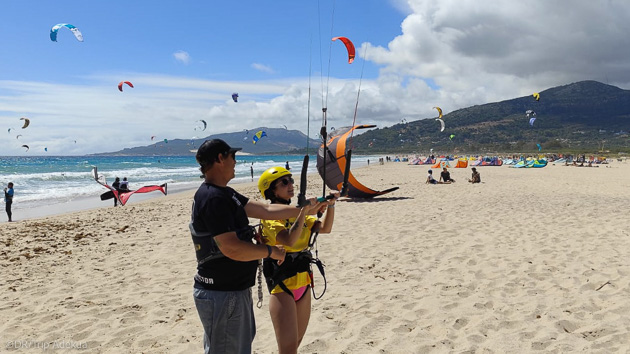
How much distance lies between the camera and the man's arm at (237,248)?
88.9 inches

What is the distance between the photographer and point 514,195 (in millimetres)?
15984

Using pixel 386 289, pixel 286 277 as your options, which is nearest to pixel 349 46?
pixel 386 289

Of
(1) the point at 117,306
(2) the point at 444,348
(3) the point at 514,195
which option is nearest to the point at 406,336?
(2) the point at 444,348

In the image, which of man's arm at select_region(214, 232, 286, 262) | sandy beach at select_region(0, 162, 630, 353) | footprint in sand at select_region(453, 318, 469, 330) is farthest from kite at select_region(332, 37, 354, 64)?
man's arm at select_region(214, 232, 286, 262)

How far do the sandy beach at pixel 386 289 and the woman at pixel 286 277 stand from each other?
48.9 inches

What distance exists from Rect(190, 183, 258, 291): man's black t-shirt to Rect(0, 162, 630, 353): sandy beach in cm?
211

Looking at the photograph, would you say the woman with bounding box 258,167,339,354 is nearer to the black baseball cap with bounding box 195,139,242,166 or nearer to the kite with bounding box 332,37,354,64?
the black baseball cap with bounding box 195,139,242,166

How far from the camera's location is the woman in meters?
3.04

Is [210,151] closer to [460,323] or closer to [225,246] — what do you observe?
[225,246]

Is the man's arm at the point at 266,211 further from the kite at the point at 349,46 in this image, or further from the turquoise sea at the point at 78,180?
the turquoise sea at the point at 78,180

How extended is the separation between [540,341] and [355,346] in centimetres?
181

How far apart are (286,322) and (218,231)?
3.65 ft

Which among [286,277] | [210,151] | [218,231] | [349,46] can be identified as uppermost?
[349,46]

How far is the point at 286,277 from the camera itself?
3080 mm
